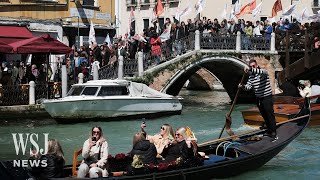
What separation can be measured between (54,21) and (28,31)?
4.51 feet

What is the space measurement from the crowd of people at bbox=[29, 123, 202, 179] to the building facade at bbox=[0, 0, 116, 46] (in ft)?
34.0

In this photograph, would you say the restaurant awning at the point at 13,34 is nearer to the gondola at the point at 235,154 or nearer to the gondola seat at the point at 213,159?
the gondola at the point at 235,154

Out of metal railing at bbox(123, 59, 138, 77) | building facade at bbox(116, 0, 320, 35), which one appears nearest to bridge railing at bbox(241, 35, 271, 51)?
metal railing at bbox(123, 59, 138, 77)

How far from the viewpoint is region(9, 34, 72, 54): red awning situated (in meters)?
13.5

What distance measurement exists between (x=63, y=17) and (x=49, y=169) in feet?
40.7

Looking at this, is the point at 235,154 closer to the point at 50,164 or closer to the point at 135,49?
the point at 50,164

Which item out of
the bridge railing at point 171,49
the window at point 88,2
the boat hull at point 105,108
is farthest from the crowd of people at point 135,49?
the window at point 88,2

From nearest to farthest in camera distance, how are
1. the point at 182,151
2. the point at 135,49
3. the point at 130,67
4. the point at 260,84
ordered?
the point at 182,151 → the point at 260,84 → the point at 130,67 → the point at 135,49

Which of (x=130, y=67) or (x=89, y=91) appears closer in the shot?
(x=89, y=91)

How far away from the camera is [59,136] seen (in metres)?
12.0

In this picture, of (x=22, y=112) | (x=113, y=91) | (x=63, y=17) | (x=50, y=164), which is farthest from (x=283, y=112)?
(x=63, y=17)

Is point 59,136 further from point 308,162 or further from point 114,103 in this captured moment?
point 308,162

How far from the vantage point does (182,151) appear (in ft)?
23.8

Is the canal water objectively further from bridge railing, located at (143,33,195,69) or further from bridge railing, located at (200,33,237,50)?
bridge railing, located at (200,33,237,50)
